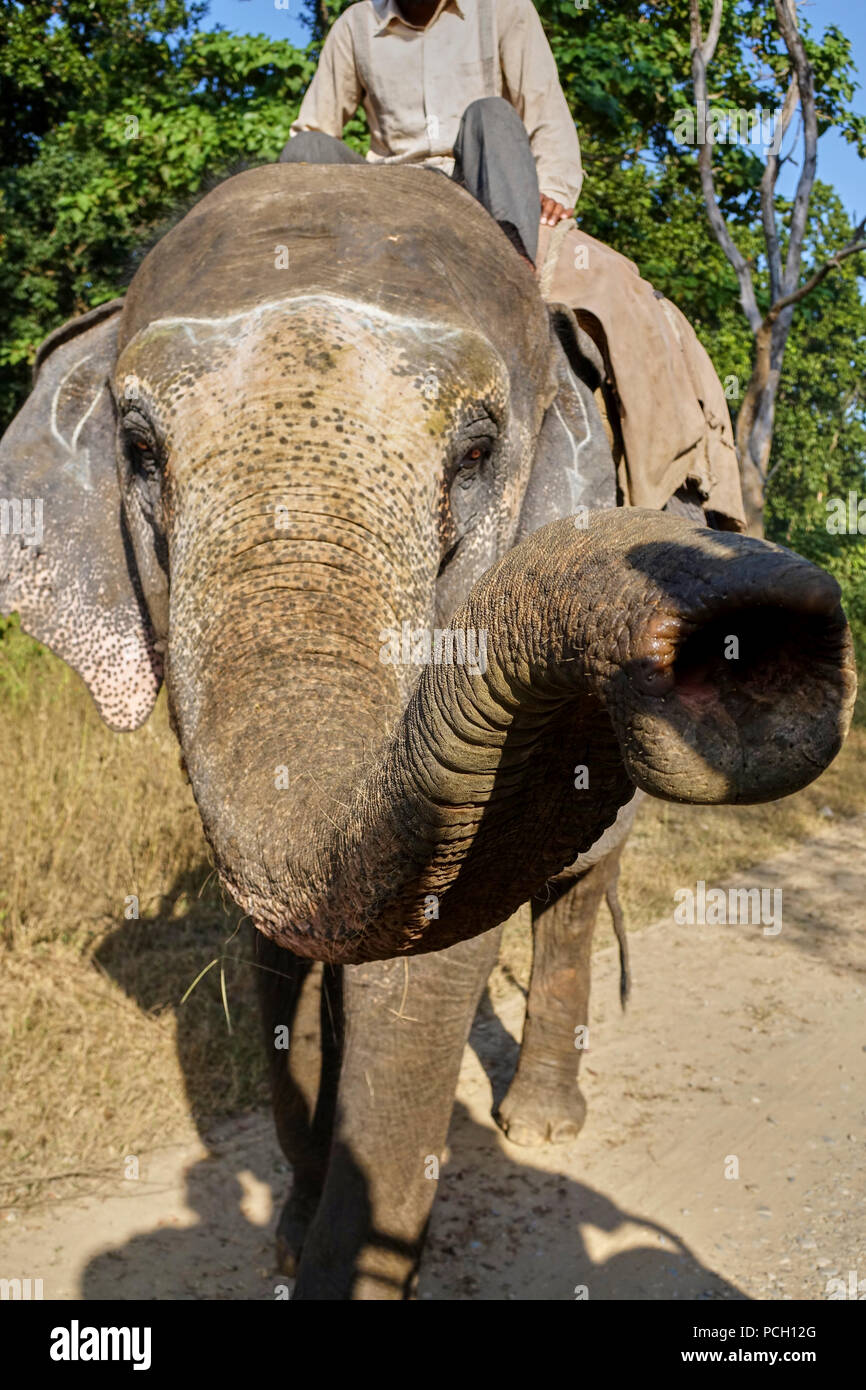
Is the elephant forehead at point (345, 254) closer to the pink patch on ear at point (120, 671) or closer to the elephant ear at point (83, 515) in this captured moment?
Answer: the elephant ear at point (83, 515)

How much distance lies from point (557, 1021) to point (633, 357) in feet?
8.10

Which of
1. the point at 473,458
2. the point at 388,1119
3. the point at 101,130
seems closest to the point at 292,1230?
the point at 388,1119

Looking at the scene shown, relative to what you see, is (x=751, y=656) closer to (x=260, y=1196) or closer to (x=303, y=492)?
(x=303, y=492)

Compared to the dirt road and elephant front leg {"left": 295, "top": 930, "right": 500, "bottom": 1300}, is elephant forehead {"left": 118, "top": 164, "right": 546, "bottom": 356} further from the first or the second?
the dirt road

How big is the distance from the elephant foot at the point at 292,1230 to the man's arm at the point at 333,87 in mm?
3175

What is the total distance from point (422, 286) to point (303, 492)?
2.53 ft

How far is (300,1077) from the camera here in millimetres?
4051

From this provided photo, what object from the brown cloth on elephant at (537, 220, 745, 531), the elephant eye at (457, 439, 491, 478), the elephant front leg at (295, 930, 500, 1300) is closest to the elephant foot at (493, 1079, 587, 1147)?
the elephant front leg at (295, 930, 500, 1300)

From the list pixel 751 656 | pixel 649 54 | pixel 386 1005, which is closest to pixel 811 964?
pixel 386 1005

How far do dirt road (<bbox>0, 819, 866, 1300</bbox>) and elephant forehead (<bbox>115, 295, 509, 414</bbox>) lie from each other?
2517 millimetres

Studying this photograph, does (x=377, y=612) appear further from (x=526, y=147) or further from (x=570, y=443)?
(x=526, y=147)

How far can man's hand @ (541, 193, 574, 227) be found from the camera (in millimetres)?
3795

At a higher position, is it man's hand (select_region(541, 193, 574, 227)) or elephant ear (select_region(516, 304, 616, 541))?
man's hand (select_region(541, 193, 574, 227))

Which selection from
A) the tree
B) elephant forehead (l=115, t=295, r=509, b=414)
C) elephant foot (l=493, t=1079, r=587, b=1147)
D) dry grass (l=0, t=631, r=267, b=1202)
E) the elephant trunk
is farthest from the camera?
the tree
